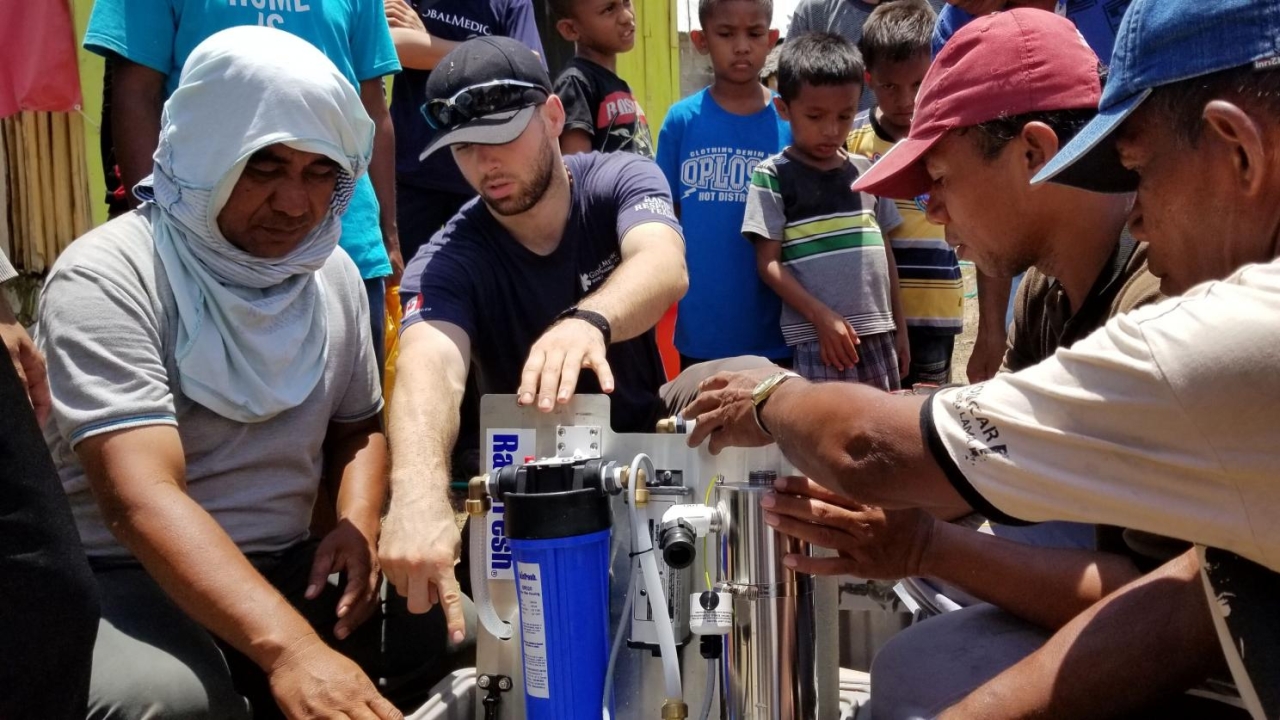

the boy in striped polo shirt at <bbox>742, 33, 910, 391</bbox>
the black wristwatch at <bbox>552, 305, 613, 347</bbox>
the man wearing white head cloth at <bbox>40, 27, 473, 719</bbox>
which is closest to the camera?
the man wearing white head cloth at <bbox>40, 27, 473, 719</bbox>

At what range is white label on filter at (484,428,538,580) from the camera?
222 centimetres

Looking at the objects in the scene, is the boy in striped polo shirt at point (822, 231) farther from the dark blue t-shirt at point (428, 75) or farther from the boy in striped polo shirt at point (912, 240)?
the dark blue t-shirt at point (428, 75)

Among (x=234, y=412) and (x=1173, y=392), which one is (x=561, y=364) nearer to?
(x=234, y=412)

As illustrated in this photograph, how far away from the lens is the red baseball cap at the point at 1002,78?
7.58 ft

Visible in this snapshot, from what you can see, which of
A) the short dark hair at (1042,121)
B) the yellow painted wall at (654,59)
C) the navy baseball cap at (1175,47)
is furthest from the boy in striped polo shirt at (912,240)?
the yellow painted wall at (654,59)

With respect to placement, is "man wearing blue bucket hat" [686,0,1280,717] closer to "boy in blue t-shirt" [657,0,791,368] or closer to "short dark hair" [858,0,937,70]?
"boy in blue t-shirt" [657,0,791,368]

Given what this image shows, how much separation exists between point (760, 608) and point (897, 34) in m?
2.74

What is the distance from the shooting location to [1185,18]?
146 cm

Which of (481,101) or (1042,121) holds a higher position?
(481,101)

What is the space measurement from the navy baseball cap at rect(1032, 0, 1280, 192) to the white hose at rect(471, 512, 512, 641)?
1.23 metres

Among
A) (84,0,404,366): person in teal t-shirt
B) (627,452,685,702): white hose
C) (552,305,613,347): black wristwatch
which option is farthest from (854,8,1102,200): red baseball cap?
(84,0,404,366): person in teal t-shirt

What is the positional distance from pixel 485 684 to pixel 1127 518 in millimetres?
1282

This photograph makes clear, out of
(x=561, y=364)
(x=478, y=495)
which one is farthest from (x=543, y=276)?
(x=478, y=495)

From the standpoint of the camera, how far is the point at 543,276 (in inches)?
117
